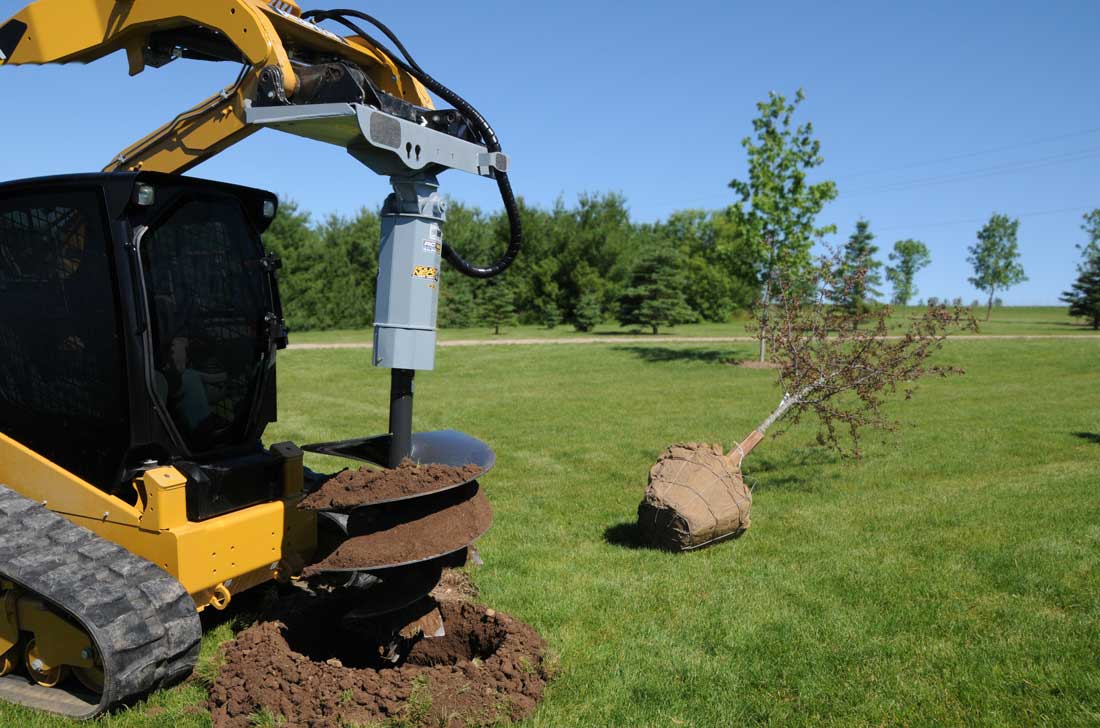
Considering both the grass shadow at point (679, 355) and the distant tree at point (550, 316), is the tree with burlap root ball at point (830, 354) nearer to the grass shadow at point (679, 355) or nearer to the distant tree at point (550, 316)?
the grass shadow at point (679, 355)

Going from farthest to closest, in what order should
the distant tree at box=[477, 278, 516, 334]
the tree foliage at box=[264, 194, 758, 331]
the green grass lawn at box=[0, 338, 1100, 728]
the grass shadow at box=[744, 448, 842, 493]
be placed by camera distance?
the tree foliage at box=[264, 194, 758, 331], the distant tree at box=[477, 278, 516, 334], the grass shadow at box=[744, 448, 842, 493], the green grass lawn at box=[0, 338, 1100, 728]

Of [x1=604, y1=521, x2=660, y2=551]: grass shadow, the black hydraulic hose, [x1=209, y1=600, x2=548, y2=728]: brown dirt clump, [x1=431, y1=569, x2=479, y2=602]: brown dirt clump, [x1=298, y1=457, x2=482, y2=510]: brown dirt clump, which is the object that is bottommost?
[x1=431, y1=569, x2=479, y2=602]: brown dirt clump

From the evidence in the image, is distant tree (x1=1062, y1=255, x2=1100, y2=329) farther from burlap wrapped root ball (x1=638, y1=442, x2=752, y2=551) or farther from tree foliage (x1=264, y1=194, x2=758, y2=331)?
burlap wrapped root ball (x1=638, y1=442, x2=752, y2=551)

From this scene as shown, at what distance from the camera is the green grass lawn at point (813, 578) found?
4.30m

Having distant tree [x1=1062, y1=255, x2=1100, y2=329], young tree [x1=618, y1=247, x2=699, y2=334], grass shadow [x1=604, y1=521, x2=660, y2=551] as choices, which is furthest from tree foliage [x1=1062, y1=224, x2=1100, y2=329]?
grass shadow [x1=604, y1=521, x2=660, y2=551]

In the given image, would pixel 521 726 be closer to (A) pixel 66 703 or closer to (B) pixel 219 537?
(B) pixel 219 537

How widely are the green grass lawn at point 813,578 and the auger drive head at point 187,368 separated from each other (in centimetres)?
62

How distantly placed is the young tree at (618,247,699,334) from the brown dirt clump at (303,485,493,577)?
3060 cm

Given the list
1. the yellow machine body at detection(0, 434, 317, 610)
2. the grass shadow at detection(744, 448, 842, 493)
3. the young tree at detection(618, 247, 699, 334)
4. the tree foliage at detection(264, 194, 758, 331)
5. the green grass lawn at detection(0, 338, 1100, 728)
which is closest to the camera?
the yellow machine body at detection(0, 434, 317, 610)

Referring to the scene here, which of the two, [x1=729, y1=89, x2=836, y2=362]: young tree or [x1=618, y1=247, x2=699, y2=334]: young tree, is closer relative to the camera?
[x1=729, y1=89, x2=836, y2=362]: young tree

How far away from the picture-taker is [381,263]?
13.3 feet

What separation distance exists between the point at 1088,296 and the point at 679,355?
31.6 metres

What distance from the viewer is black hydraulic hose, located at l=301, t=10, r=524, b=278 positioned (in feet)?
14.3

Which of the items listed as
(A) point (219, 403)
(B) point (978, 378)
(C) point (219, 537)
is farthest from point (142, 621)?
(B) point (978, 378)
